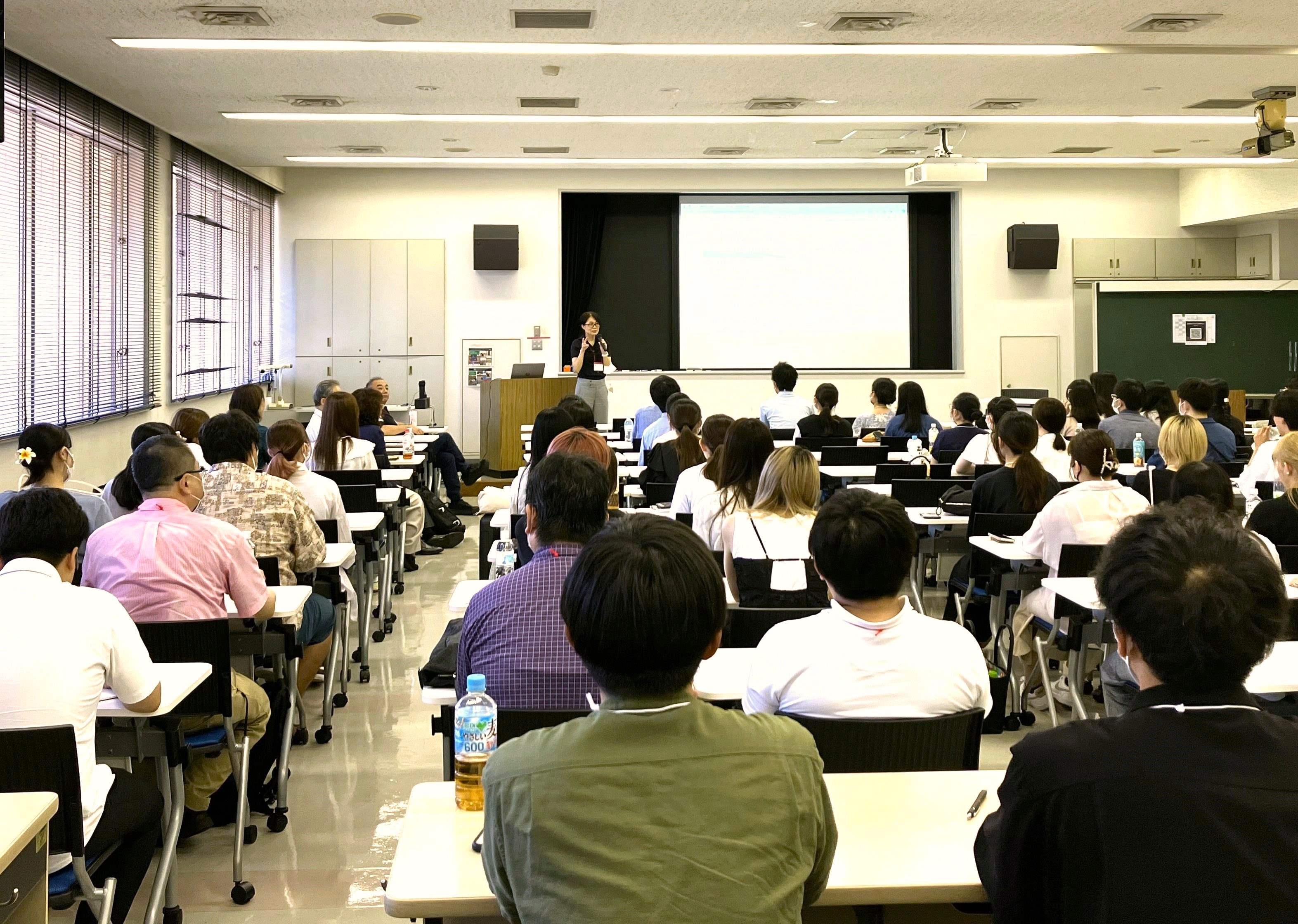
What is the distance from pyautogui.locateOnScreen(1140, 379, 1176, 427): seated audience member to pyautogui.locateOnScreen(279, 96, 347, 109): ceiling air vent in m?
6.47

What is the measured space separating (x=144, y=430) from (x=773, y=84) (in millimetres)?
5666

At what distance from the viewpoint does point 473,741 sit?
217 cm

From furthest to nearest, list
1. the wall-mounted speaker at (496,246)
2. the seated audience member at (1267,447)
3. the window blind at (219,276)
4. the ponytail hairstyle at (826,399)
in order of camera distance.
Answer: the wall-mounted speaker at (496,246) → the window blind at (219,276) → the ponytail hairstyle at (826,399) → the seated audience member at (1267,447)

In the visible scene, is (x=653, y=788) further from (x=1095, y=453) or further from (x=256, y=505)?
(x=1095, y=453)

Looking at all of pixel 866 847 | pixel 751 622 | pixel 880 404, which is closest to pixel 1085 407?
pixel 880 404

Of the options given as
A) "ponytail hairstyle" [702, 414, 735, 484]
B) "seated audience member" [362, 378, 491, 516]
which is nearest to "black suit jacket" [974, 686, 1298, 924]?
"ponytail hairstyle" [702, 414, 735, 484]

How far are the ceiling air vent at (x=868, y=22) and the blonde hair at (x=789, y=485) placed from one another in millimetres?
4005

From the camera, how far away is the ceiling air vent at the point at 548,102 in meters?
9.61

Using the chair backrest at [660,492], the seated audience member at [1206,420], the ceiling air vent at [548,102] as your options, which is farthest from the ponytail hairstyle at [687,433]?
the ceiling air vent at [548,102]

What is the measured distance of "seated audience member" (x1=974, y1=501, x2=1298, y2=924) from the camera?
55.0 inches

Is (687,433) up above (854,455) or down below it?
above

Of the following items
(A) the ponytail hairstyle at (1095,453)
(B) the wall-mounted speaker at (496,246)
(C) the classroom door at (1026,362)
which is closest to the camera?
(A) the ponytail hairstyle at (1095,453)

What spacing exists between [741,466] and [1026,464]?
5.63 feet

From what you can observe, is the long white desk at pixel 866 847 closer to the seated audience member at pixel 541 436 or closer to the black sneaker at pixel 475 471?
the seated audience member at pixel 541 436
